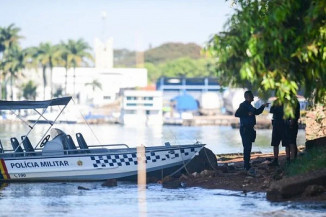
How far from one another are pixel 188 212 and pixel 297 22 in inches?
169

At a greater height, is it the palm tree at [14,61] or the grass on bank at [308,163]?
the palm tree at [14,61]

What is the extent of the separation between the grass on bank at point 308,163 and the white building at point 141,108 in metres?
133

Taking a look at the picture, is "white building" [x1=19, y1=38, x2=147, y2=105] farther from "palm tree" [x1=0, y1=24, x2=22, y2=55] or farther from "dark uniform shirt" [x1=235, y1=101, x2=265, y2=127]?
"dark uniform shirt" [x1=235, y1=101, x2=265, y2=127]

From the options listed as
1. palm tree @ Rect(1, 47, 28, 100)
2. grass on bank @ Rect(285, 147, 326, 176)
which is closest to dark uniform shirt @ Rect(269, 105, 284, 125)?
grass on bank @ Rect(285, 147, 326, 176)

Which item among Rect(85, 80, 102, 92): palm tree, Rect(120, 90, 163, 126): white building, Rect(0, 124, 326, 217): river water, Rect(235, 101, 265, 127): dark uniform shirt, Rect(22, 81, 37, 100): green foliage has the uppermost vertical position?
Rect(235, 101, 265, 127): dark uniform shirt

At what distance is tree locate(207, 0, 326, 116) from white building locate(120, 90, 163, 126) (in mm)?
137821

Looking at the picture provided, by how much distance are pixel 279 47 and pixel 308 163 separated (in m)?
5.42

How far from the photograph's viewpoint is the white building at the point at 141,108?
161 metres

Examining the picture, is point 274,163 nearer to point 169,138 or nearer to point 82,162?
point 82,162

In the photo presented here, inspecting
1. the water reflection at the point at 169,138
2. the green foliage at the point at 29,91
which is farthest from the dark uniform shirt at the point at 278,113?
the green foliage at the point at 29,91

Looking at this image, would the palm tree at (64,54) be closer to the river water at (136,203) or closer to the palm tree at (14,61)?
the palm tree at (14,61)

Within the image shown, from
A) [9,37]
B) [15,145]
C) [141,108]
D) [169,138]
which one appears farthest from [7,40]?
[15,145]

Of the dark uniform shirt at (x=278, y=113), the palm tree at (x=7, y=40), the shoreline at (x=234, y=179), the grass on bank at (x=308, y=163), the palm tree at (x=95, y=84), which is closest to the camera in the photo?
the grass on bank at (x=308, y=163)

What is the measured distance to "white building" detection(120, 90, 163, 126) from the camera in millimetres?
160625
